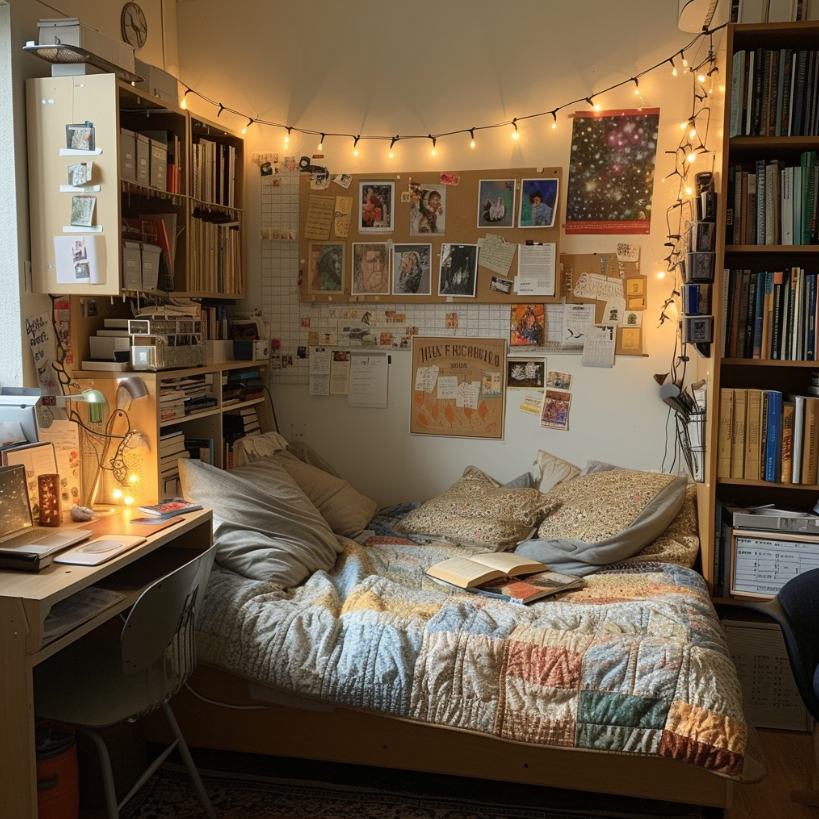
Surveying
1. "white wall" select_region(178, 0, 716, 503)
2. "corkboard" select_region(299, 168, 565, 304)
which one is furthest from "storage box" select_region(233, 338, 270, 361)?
"corkboard" select_region(299, 168, 565, 304)

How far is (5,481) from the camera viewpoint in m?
2.18

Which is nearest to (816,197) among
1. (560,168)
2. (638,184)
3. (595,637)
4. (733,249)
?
(733,249)

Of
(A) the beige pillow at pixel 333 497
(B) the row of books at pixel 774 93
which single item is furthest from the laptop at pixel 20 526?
(B) the row of books at pixel 774 93

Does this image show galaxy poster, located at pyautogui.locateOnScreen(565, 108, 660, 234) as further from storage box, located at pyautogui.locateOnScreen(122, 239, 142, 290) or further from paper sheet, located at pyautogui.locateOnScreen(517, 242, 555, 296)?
storage box, located at pyautogui.locateOnScreen(122, 239, 142, 290)

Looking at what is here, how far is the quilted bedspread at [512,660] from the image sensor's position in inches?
82.2

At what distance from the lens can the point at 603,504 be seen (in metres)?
3.03

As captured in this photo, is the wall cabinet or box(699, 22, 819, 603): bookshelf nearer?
the wall cabinet

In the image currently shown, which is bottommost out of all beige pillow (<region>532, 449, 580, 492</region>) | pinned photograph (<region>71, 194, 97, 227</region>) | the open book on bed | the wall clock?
the open book on bed

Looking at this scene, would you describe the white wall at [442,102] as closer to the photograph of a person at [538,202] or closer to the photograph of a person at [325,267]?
the photograph of a person at [538,202]

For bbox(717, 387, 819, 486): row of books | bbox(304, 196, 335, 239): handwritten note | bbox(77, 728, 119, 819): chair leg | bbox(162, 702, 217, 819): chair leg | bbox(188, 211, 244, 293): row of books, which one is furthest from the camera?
bbox(304, 196, 335, 239): handwritten note

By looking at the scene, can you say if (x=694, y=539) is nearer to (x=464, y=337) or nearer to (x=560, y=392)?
(x=560, y=392)

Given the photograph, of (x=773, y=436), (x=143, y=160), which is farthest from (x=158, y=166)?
(x=773, y=436)

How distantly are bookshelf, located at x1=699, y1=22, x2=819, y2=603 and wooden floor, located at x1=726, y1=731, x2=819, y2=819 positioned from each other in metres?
0.52

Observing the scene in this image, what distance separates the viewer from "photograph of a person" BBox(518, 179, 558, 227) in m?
3.40
